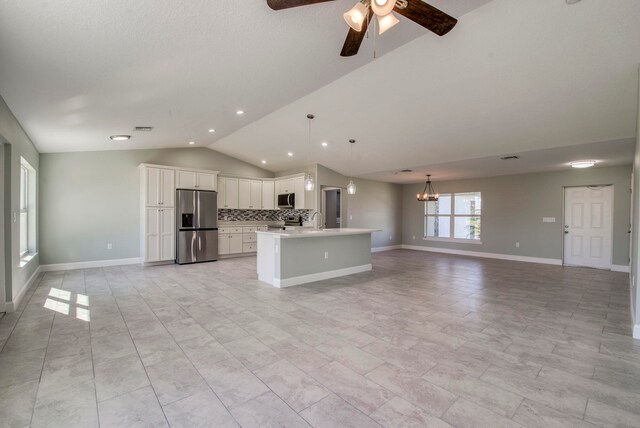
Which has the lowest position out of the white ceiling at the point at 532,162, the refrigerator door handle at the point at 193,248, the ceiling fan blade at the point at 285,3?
the refrigerator door handle at the point at 193,248

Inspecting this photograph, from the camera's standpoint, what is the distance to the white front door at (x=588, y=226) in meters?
6.48

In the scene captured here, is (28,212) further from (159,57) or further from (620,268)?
(620,268)

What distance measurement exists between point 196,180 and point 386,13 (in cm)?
635

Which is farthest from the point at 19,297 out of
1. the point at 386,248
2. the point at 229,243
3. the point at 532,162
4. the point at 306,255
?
the point at 532,162

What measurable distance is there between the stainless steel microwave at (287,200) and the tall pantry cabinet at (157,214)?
276 cm

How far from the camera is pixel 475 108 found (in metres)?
4.05

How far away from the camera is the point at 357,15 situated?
5.69 feet

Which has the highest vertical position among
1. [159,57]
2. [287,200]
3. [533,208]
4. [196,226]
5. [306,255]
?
[159,57]

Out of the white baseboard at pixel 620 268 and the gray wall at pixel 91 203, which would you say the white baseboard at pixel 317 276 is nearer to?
the gray wall at pixel 91 203

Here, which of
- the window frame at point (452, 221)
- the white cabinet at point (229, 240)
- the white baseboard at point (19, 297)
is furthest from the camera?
the window frame at point (452, 221)

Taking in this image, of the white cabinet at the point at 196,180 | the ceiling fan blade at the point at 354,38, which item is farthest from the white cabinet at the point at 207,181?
the ceiling fan blade at the point at 354,38

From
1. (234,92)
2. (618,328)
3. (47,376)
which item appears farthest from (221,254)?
(618,328)

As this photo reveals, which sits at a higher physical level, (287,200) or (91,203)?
(287,200)

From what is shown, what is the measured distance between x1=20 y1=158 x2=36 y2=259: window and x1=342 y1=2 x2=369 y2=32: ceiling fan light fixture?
598cm
